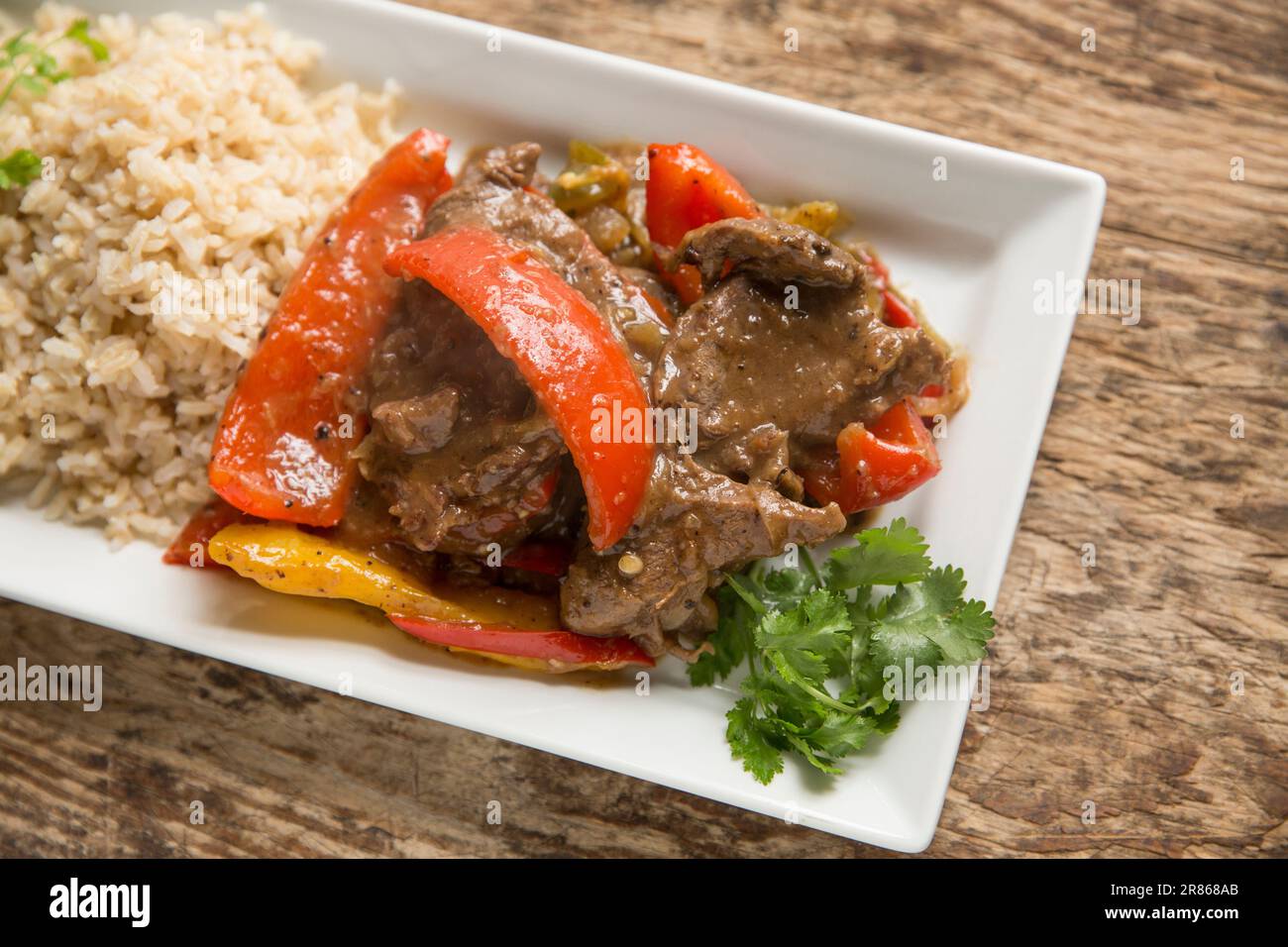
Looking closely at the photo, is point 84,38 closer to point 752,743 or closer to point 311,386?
point 311,386

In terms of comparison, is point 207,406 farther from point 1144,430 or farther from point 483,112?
point 1144,430

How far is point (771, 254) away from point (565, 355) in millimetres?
679

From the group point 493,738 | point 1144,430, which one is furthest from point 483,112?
point 1144,430

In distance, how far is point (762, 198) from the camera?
352 cm

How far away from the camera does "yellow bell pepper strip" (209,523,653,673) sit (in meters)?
3.05

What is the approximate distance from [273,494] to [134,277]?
2.73 feet

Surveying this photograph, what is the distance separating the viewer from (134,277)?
3166 millimetres

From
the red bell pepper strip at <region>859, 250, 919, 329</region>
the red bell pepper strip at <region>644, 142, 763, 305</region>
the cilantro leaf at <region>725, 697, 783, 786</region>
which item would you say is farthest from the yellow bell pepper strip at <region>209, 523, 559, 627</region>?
the red bell pepper strip at <region>859, 250, 919, 329</region>

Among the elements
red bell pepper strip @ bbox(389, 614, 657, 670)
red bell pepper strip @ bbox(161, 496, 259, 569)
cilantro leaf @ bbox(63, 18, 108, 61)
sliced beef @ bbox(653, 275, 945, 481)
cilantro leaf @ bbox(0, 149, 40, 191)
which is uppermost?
cilantro leaf @ bbox(63, 18, 108, 61)

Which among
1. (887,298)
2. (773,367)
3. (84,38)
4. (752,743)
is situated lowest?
(752,743)

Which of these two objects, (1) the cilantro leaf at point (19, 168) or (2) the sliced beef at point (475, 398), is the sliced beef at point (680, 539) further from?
(1) the cilantro leaf at point (19, 168)

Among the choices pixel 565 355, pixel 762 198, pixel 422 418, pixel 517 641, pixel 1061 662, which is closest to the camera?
pixel 565 355

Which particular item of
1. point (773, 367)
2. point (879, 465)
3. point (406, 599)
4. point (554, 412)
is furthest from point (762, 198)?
point (406, 599)

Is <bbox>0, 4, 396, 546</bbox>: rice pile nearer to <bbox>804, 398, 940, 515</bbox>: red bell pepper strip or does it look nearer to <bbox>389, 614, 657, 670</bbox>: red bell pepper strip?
<bbox>389, 614, 657, 670</bbox>: red bell pepper strip
